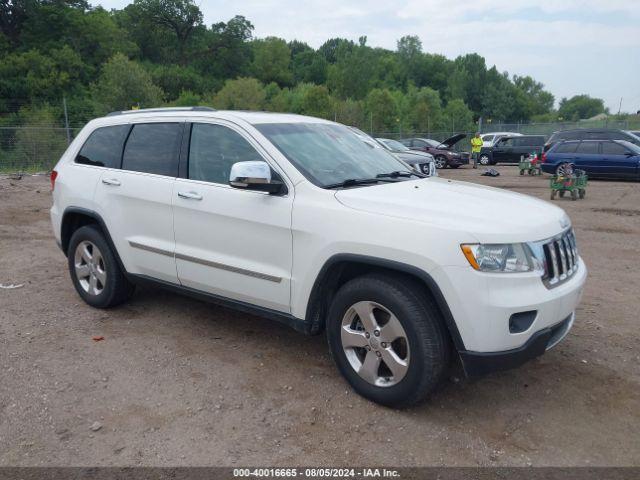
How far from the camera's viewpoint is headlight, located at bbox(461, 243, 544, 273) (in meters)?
3.01

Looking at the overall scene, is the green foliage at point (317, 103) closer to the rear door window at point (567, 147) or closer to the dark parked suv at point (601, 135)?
the dark parked suv at point (601, 135)

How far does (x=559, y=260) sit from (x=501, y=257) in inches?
22.6

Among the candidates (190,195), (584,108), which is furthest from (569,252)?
(584,108)

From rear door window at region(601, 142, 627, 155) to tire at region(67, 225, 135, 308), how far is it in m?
16.3

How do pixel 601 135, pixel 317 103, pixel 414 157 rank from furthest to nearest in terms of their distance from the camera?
pixel 317 103, pixel 601 135, pixel 414 157

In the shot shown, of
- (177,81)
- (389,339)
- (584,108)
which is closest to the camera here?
(389,339)

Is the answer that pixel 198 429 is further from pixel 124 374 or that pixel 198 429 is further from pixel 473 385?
pixel 473 385

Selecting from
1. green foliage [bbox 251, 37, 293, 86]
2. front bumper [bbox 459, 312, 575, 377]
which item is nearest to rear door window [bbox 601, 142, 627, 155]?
front bumper [bbox 459, 312, 575, 377]

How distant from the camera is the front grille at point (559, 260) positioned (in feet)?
10.7

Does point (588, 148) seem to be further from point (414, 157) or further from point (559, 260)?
point (559, 260)

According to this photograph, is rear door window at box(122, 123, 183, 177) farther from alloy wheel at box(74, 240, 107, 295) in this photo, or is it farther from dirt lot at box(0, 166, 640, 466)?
dirt lot at box(0, 166, 640, 466)

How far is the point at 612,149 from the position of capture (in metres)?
17.2

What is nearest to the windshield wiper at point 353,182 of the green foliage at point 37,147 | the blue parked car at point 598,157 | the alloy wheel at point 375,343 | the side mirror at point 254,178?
the side mirror at point 254,178

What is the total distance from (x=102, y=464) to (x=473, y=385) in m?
2.37
